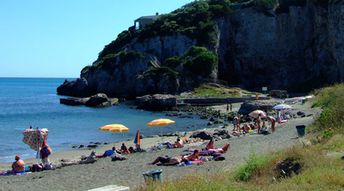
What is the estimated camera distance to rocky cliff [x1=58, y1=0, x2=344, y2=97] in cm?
8419

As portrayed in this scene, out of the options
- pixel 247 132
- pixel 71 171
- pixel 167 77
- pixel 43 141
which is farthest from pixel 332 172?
pixel 167 77

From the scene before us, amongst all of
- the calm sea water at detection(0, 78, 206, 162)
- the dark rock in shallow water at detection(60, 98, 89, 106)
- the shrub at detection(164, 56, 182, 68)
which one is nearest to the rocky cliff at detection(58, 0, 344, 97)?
the shrub at detection(164, 56, 182, 68)

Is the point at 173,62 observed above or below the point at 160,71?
above

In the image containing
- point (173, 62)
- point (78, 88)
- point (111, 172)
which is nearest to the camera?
point (111, 172)

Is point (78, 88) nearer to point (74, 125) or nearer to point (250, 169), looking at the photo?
point (74, 125)

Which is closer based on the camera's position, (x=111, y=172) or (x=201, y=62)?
(x=111, y=172)

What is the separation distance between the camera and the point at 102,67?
95.9 meters

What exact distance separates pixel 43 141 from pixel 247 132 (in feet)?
50.1

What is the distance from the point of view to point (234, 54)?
93375mm

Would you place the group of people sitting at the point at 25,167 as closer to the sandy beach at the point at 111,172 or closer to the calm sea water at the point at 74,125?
the sandy beach at the point at 111,172

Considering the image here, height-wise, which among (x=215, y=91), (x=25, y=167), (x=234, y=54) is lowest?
(x=25, y=167)

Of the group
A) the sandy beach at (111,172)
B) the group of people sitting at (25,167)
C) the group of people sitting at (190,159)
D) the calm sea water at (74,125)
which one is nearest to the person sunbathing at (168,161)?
the group of people sitting at (190,159)

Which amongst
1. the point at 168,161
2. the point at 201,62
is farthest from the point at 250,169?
the point at 201,62

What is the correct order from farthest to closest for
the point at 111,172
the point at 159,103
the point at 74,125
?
the point at 159,103 → the point at 74,125 → the point at 111,172
